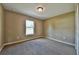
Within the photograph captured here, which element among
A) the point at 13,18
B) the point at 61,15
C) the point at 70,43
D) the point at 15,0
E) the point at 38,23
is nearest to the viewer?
the point at 15,0

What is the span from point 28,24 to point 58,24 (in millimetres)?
1505

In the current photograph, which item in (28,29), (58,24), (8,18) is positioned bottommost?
(28,29)

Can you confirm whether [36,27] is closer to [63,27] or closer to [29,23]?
[29,23]

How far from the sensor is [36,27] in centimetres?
418

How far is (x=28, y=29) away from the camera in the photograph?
376cm

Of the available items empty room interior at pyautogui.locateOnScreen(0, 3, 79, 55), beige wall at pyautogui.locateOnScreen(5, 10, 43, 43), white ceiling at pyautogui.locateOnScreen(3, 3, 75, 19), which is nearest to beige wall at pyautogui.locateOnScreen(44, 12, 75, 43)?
empty room interior at pyautogui.locateOnScreen(0, 3, 79, 55)

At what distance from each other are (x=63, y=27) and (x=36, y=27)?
1.60m

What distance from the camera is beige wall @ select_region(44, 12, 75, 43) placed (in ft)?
9.06

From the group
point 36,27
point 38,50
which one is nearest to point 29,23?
point 36,27

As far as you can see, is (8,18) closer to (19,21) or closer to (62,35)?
(19,21)

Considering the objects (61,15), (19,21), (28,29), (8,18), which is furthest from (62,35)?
(8,18)

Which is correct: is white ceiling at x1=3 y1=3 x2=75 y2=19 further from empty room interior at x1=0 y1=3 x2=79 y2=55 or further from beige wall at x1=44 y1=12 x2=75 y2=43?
beige wall at x1=44 y1=12 x2=75 y2=43

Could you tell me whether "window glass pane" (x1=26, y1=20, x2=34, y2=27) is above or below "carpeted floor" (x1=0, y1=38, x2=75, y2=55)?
above

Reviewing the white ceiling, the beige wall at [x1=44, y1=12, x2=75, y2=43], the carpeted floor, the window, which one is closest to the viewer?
the carpeted floor
